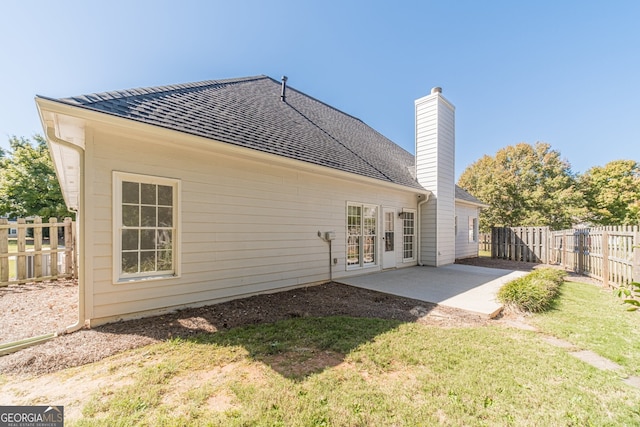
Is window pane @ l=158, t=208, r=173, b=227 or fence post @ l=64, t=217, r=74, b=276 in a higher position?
window pane @ l=158, t=208, r=173, b=227

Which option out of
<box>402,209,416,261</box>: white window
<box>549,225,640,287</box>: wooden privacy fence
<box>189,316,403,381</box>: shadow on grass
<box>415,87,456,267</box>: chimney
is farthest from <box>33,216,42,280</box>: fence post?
<box>549,225,640,287</box>: wooden privacy fence

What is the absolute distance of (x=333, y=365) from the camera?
9.73ft

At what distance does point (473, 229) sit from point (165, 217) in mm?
15016

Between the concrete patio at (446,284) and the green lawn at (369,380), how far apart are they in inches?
54.6

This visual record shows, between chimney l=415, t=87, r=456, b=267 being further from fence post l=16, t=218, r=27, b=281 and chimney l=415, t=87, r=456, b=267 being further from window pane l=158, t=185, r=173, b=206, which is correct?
fence post l=16, t=218, r=27, b=281

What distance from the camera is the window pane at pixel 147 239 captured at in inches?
174

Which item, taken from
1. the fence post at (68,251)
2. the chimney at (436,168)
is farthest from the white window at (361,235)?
the fence post at (68,251)

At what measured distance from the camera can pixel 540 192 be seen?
771 inches

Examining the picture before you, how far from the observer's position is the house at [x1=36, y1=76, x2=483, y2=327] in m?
3.99

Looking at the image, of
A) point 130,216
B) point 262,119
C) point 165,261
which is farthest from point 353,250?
point 130,216

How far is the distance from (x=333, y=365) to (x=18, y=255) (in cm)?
883

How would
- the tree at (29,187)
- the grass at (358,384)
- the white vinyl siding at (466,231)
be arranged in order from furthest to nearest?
the tree at (29,187) → the white vinyl siding at (466,231) → the grass at (358,384)

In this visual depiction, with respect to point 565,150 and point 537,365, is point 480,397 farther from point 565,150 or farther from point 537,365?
point 565,150

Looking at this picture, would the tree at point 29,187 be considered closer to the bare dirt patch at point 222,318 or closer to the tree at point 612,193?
the bare dirt patch at point 222,318
